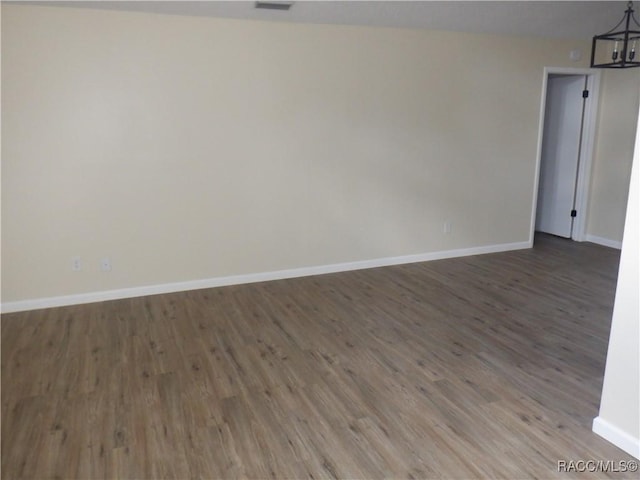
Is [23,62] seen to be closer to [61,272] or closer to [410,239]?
[61,272]

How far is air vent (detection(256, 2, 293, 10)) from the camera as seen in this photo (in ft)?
12.4

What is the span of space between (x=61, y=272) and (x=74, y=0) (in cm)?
210

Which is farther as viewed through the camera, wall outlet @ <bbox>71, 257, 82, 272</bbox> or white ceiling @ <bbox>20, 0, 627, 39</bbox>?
wall outlet @ <bbox>71, 257, 82, 272</bbox>

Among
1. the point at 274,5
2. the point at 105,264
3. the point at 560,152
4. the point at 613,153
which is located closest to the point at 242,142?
the point at 274,5

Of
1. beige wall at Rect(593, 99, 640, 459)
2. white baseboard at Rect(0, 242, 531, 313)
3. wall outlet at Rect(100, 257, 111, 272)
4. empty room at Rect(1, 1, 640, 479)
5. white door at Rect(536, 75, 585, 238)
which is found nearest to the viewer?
beige wall at Rect(593, 99, 640, 459)

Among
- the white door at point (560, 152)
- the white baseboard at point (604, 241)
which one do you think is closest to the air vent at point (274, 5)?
the white door at point (560, 152)

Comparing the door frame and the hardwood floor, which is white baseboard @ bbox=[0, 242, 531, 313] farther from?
the door frame

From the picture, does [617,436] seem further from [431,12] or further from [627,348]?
[431,12]

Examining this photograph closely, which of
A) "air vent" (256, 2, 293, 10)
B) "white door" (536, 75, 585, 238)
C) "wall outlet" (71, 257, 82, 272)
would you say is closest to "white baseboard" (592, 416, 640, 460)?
"air vent" (256, 2, 293, 10)

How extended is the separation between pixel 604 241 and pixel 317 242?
3.61m

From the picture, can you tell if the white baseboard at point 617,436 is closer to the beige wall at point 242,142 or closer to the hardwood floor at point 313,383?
the hardwood floor at point 313,383

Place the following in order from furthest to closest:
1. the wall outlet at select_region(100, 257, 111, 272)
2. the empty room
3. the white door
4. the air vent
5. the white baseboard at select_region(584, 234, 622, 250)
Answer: the white door → the white baseboard at select_region(584, 234, 622, 250) → the wall outlet at select_region(100, 257, 111, 272) → the air vent → the empty room

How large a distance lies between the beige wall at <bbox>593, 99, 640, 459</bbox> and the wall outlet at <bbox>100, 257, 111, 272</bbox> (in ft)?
12.2

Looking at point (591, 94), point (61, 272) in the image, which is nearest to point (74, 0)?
point (61, 272)
